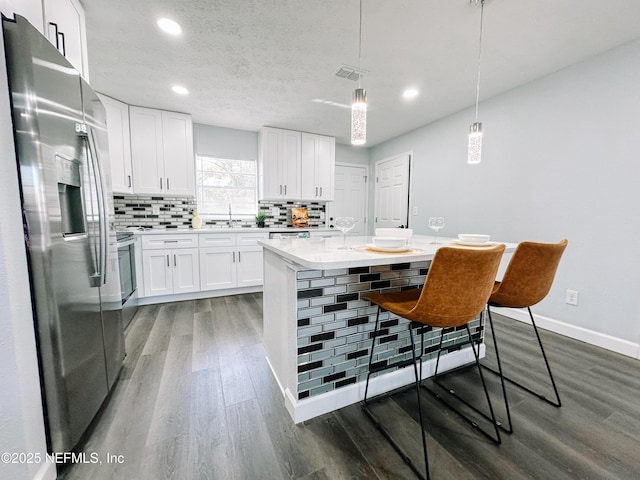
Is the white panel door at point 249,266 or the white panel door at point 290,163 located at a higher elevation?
the white panel door at point 290,163

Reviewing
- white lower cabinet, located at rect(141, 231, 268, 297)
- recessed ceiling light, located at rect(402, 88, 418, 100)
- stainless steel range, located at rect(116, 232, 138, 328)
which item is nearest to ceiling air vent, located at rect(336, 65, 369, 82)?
recessed ceiling light, located at rect(402, 88, 418, 100)

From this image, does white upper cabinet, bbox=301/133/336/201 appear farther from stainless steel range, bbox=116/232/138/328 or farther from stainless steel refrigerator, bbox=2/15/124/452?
stainless steel refrigerator, bbox=2/15/124/452

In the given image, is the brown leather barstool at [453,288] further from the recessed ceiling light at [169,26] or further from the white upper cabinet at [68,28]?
the recessed ceiling light at [169,26]

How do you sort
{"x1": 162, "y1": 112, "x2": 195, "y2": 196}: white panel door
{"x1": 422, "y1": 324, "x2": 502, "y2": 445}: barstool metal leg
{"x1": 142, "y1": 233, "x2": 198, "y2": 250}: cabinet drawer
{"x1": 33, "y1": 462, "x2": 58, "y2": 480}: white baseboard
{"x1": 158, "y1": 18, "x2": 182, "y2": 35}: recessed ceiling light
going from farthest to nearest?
{"x1": 162, "y1": 112, "x2": 195, "y2": 196}: white panel door, {"x1": 142, "y1": 233, "x2": 198, "y2": 250}: cabinet drawer, {"x1": 158, "y1": 18, "x2": 182, "y2": 35}: recessed ceiling light, {"x1": 422, "y1": 324, "x2": 502, "y2": 445}: barstool metal leg, {"x1": 33, "y1": 462, "x2": 58, "y2": 480}: white baseboard

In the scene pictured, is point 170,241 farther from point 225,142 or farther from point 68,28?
point 68,28

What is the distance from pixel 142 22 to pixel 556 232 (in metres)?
3.99

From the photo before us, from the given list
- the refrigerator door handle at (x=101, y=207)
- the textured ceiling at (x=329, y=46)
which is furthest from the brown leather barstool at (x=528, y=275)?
the refrigerator door handle at (x=101, y=207)

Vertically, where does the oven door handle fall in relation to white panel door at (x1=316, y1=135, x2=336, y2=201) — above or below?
below

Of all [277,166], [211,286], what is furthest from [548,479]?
[277,166]

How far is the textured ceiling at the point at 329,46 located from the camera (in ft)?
5.57

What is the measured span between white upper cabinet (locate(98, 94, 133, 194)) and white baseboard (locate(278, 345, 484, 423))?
10.7 ft

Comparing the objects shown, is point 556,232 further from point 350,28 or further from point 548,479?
point 350,28

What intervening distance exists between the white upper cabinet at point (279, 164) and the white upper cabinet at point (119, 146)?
1734 millimetres

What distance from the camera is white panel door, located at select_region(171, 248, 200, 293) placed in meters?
3.30
